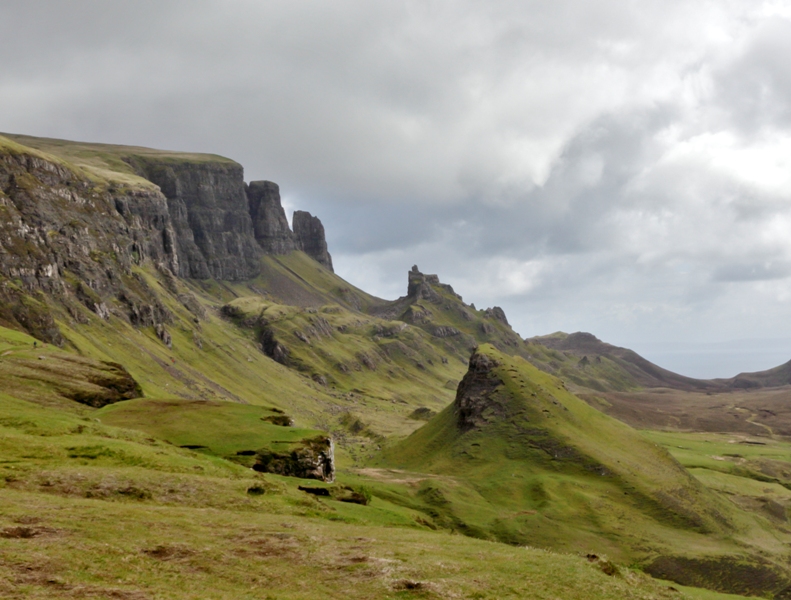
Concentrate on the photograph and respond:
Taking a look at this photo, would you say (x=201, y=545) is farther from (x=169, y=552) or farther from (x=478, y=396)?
(x=478, y=396)

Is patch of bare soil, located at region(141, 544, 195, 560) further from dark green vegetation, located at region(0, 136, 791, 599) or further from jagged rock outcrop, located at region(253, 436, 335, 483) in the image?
jagged rock outcrop, located at region(253, 436, 335, 483)

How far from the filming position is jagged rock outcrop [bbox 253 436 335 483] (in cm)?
6844

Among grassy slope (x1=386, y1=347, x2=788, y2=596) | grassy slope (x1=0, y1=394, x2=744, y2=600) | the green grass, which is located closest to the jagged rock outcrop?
the green grass

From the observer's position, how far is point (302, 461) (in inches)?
2793

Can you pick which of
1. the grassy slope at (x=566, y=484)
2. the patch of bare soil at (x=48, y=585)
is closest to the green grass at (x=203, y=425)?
the grassy slope at (x=566, y=484)

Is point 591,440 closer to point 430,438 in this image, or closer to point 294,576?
point 430,438

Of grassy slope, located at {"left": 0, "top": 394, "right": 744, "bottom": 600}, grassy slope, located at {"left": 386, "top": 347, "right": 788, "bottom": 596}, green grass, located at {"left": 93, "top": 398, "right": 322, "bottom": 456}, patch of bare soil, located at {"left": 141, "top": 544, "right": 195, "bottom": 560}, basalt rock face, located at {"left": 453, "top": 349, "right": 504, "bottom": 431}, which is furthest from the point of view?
basalt rock face, located at {"left": 453, "top": 349, "right": 504, "bottom": 431}

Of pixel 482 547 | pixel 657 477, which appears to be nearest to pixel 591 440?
pixel 657 477

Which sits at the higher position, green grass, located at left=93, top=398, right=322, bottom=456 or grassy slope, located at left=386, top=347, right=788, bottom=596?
green grass, located at left=93, top=398, right=322, bottom=456

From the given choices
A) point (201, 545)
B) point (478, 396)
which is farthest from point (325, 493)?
point (478, 396)

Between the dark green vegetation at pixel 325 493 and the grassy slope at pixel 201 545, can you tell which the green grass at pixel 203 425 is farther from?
the grassy slope at pixel 201 545

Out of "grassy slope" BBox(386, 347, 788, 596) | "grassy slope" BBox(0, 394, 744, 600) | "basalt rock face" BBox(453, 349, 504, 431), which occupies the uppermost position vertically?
"basalt rock face" BBox(453, 349, 504, 431)

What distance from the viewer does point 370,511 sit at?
58875 mm

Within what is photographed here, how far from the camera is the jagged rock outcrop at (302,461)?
2694 inches
